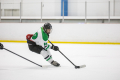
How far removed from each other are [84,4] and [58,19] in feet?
4.83

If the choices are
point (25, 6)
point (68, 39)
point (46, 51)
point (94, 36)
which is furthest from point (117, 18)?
point (46, 51)

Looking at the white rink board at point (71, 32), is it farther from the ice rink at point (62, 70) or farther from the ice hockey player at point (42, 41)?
the ice hockey player at point (42, 41)

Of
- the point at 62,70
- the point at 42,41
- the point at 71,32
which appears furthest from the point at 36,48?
the point at 71,32

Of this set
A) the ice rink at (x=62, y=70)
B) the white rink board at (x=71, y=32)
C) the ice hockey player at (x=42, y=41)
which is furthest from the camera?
the white rink board at (x=71, y=32)

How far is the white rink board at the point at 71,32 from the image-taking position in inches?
301

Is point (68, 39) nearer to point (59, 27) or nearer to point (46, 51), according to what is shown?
point (59, 27)

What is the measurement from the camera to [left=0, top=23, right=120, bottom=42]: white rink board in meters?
7.64

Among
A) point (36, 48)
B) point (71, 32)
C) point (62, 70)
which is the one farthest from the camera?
point (71, 32)

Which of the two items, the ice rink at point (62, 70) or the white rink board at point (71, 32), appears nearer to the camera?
the ice rink at point (62, 70)

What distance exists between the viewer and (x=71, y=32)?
25.6ft

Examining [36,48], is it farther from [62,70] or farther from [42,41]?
[62,70]

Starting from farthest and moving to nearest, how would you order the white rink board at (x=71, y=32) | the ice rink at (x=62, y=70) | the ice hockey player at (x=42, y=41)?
the white rink board at (x=71, y=32) < the ice hockey player at (x=42, y=41) < the ice rink at (x=62, y=70)

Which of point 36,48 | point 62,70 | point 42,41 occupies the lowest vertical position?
point 62,70

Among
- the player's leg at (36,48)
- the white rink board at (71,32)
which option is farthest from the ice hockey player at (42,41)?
the white rink board at (71,32)
